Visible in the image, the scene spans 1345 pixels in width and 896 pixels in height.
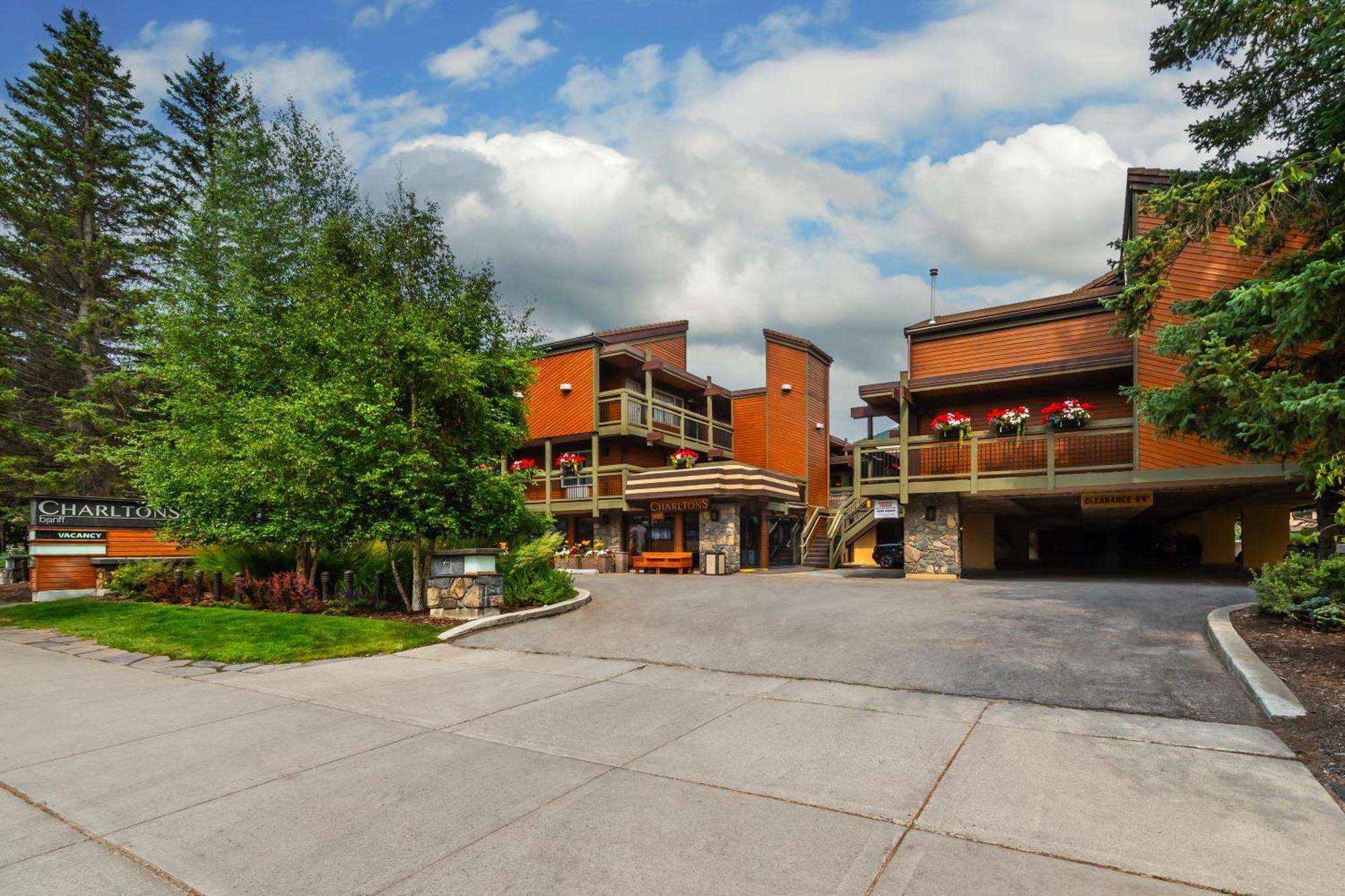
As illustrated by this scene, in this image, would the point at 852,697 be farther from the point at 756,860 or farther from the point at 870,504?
the point at 870,504

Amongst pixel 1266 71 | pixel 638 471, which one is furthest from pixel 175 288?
pixel 1266 71

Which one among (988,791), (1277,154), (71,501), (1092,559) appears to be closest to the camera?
(988,791)

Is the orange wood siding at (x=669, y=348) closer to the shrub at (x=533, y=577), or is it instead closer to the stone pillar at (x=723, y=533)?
the stone pillar at (x=723, y=533)

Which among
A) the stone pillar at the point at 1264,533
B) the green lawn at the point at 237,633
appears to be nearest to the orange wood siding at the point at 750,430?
the stone pillar at the point at 1264,533

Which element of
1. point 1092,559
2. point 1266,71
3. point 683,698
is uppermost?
point 1266,71

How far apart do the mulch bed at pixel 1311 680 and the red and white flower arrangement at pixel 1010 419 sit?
8365 mm

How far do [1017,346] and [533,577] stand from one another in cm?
1501

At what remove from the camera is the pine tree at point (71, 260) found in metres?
23.7

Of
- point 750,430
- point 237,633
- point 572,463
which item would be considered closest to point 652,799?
point 237,633

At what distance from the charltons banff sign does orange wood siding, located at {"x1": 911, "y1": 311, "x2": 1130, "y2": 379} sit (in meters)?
21.5

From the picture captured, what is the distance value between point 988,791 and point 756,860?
70.2 inches

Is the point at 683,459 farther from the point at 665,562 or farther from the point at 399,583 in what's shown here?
the point at 399,583

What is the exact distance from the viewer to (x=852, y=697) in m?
6.86

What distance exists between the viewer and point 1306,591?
900cm
